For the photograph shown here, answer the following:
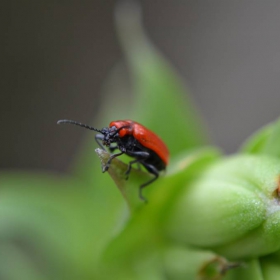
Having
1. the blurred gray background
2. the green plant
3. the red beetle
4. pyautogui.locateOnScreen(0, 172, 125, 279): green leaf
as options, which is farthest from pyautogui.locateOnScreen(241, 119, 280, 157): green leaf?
the blurred gray background

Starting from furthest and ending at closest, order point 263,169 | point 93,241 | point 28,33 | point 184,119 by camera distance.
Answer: point 28,33 < point 184,119 < point 93,241 < point 263,169

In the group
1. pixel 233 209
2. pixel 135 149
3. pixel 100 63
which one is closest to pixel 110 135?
pixel 135 149

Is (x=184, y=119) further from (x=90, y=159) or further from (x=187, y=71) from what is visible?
(x=187, y=71)

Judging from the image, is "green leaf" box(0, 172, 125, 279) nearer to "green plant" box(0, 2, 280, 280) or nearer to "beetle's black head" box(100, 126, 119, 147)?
"green plant" box(0, 2, 280, 280)

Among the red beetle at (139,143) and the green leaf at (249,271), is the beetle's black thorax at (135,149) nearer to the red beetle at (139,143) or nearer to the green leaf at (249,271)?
the red beetle at (139,143)

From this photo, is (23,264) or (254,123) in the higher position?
(254,123)

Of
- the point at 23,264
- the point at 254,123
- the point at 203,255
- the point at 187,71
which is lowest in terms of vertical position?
the point at 203,255

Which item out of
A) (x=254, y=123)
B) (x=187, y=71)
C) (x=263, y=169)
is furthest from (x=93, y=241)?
(x=187, y=71)
